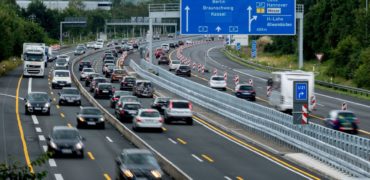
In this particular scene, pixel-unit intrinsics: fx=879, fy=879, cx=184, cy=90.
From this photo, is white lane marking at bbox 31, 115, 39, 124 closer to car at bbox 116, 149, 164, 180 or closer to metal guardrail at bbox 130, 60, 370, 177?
Result: metal guardrail at bbox 130, 60, 370, 177

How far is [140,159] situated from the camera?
98.1 feet

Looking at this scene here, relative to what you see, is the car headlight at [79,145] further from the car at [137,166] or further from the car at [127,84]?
the car at [127,84]

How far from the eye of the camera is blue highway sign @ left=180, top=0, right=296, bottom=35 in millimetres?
59312

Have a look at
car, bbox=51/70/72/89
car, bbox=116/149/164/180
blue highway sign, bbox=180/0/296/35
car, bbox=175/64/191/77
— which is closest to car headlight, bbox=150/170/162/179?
car, bbox=116/149/164/180

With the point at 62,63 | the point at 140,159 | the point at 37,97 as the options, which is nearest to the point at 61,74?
the point at 37,97

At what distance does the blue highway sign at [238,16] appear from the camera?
59.3 m

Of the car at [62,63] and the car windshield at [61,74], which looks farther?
the car at [62,63]

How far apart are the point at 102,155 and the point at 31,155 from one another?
3208 mm

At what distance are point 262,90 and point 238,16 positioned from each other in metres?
21.5

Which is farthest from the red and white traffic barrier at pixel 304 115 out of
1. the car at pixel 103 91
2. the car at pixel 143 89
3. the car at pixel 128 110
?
the car at pixel 143 89

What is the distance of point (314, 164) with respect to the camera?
Answer: 3678 cm

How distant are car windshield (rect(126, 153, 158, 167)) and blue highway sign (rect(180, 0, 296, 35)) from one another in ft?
99.1

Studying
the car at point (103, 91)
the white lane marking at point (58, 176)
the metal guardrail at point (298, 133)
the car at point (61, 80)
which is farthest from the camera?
the car at point (61, 80)

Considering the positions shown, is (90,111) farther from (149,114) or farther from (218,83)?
(218,83)
